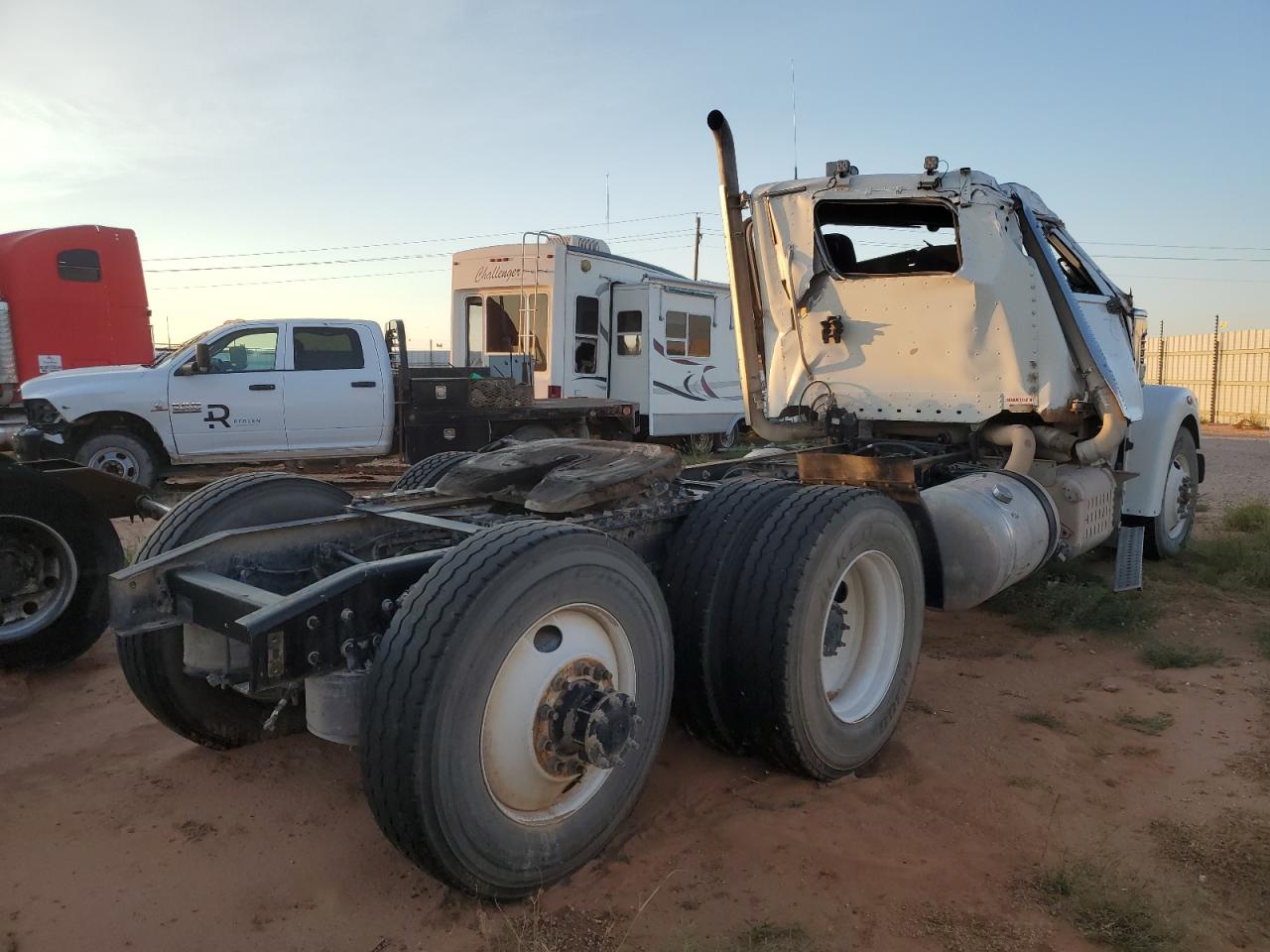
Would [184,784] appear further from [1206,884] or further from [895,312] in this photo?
[895,312]

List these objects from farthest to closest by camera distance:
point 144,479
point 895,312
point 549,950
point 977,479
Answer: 1. point 144,479
2. point 895,312
3. point 977,479
4. point 549,950

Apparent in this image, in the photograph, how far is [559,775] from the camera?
9.14 feet

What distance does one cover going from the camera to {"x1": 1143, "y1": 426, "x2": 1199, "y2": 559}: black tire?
7.09 m

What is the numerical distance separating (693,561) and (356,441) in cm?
794

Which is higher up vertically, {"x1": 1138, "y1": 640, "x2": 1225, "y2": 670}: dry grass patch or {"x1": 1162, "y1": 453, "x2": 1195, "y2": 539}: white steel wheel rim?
{"x1": 1162, "y1": 453, "x2": 1195, "y2": 539}: white steel wheel rim

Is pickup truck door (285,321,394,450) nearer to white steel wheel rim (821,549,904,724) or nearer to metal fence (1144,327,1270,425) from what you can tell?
white steel wheel rim (821,549,904,724)

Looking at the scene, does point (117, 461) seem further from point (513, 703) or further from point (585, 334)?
point (513, 703)

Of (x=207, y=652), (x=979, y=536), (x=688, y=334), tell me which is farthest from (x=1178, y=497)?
(x=688, y=334)

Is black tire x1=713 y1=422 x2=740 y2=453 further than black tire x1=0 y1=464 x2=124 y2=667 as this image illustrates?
Yes

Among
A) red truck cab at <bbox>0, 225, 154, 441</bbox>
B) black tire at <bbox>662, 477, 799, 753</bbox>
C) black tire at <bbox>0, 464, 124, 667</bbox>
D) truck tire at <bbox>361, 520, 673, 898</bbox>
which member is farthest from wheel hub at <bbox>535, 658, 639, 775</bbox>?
red truck cab at <bbox>0, 225, 154, 441</bbox>

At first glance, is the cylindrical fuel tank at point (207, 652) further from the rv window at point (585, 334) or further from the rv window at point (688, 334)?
the rv window at point (688, 334)

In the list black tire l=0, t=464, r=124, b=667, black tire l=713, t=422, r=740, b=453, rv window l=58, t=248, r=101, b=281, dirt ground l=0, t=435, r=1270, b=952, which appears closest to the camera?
dirt ground l=0, t=435, r=1270, b=952

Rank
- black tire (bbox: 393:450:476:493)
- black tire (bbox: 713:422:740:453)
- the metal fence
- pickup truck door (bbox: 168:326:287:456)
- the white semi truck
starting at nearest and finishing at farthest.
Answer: the white semi truck → black tire (bbox: 393:450:476:493) → pickup truck door (bbox: 168:326:287:456) → black tire (bbox: 713:422:740:453) → the metal fence

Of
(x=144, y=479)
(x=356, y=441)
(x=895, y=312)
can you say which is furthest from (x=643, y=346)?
(x=895, y=312)
